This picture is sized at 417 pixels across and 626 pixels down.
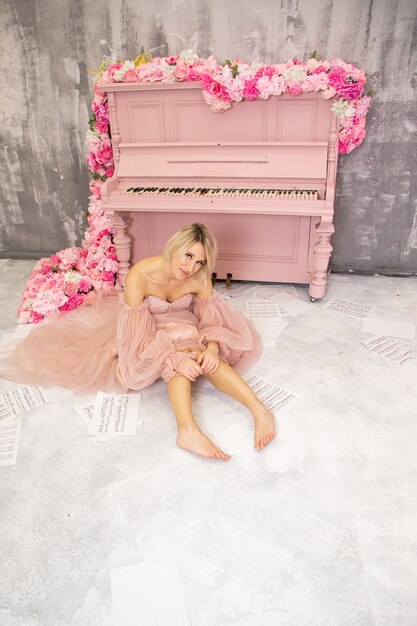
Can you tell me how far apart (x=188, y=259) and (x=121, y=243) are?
136 centimetres

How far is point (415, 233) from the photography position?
3732mm

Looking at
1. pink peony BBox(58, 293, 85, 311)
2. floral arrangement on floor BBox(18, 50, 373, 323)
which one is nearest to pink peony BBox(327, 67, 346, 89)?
floral arrangement on floor BBox(18, 50, 373, 323)

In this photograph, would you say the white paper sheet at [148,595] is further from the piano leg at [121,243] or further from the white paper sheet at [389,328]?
the piano leg at [121,243]

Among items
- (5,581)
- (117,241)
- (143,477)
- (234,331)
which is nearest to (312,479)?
(143,477)

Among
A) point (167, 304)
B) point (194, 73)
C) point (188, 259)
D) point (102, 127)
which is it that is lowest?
point (167, 304)

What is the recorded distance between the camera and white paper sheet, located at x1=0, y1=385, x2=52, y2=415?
2.43 metres

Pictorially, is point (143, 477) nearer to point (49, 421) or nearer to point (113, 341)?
point (49, 421)

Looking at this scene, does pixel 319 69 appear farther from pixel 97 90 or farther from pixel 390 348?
pixel 390 348

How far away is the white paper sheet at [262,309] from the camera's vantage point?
10.8 ft

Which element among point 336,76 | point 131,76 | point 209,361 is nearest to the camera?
point 209,361

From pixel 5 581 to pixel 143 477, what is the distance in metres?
0.59

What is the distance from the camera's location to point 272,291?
3.62 metres

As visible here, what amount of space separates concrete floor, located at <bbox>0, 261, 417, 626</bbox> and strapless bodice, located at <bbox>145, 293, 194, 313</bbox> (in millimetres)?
A: 421

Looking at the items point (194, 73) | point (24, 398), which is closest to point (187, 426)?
point (24, 398)
